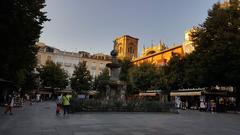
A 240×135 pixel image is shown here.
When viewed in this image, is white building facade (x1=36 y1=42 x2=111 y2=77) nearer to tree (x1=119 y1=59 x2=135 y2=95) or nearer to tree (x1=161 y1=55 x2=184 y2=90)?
tree (x1=119 y1=59 x2=135 y2=95)

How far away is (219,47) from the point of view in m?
35.3

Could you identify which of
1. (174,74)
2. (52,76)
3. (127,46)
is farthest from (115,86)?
(127,46)

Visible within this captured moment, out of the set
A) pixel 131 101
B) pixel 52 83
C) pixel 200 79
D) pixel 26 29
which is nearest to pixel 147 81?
pixel 200 79

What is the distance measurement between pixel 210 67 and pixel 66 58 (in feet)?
212

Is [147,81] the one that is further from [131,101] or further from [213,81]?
[131,101]

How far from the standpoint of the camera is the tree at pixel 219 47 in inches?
1373

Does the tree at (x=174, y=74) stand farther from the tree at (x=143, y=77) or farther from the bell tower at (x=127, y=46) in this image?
the bell tower at (x=127, y=46)

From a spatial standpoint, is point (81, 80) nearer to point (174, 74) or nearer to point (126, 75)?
point (126, 75)

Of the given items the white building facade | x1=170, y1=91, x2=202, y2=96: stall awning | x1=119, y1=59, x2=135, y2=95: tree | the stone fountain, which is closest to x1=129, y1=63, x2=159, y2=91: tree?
x1=119, y1=59, x2=135, y2=95: tree

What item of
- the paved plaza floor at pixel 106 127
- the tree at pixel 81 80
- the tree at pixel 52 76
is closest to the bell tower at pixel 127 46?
the tree at pixel 81 80

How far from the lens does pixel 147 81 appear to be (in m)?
63.6

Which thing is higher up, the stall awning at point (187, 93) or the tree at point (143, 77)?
the tree at point (143, 77)

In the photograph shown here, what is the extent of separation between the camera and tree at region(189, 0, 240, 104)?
1373 inches

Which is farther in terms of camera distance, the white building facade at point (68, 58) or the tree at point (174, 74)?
the white building facade at point (68, 58)
